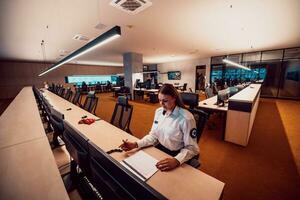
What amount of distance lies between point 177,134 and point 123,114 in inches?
58.7

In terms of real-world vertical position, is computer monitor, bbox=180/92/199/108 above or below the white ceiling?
below

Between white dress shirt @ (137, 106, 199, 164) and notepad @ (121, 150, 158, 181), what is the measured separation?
18cm

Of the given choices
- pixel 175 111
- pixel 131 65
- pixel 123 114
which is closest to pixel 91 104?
pixel 123 114

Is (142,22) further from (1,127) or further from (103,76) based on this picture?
(103,76)

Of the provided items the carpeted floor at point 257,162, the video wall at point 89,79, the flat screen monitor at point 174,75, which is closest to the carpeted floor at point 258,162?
the carpeted floor at point 257,162

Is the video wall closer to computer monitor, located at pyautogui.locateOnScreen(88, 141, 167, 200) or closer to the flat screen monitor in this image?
the flat screen monitor

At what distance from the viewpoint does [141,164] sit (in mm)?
1099

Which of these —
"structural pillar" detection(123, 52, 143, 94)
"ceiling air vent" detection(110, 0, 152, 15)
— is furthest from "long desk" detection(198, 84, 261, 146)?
"structural pillar" detection(123, 52, 143, 94)

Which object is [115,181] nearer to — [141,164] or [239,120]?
[141,164]

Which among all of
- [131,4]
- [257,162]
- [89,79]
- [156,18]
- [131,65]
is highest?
[156,18]

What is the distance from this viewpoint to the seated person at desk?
4.06 ft

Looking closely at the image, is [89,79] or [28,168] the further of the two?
[89,79]

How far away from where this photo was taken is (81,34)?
4.38m

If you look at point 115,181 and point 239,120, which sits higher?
point 115,181
